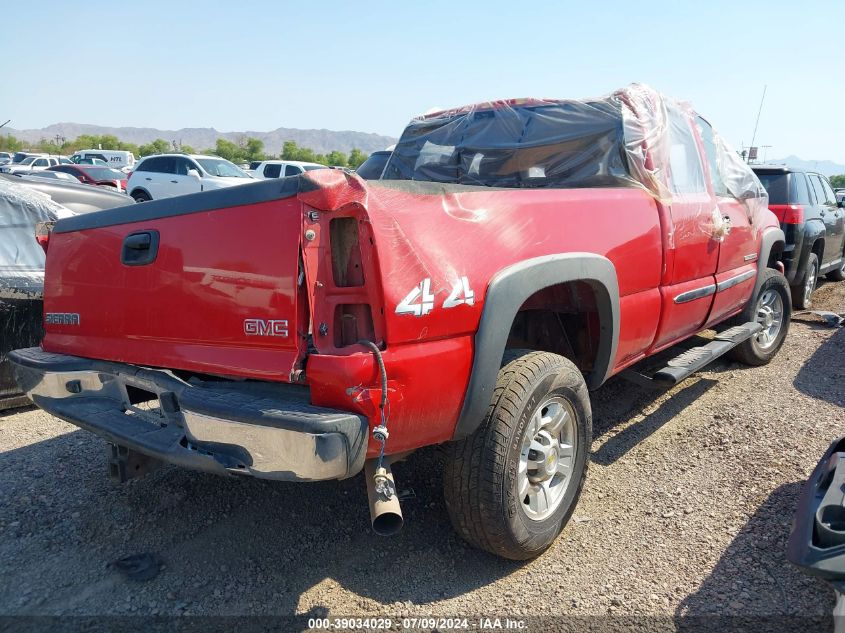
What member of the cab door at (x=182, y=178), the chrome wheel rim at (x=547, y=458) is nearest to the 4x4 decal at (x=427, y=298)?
the chrome wheel rim at (x=547, y=458)

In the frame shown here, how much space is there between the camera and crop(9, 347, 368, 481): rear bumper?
6.74ft

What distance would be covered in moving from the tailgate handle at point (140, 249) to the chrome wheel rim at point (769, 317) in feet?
16.0

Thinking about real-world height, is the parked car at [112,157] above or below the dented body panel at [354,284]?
below

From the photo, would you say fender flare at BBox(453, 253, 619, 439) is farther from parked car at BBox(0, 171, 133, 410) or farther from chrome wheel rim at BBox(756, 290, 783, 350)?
chrome wheel rim at BBox(756, 290, 783, 350)

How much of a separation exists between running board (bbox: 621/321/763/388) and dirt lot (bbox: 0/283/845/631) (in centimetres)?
40

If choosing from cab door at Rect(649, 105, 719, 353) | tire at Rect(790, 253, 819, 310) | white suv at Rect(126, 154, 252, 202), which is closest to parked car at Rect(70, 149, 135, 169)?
white suv at Rect(126, 154, 252, 202)

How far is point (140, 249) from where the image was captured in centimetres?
265

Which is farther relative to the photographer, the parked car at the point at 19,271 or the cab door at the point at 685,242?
the parked car at the point at 19,271

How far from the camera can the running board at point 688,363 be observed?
3.70 meters

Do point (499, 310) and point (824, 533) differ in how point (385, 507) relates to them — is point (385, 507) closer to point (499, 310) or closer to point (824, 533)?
point (499, 310)

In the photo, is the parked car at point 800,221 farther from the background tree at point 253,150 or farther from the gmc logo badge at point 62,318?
the background tree at point 253,150

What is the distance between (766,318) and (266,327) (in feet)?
16.3

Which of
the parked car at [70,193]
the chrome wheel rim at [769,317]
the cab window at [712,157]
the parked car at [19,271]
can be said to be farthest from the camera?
the chrome wheel rim at [769,317]

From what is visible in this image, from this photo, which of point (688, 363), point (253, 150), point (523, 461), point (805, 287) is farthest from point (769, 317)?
point (253, 150)
